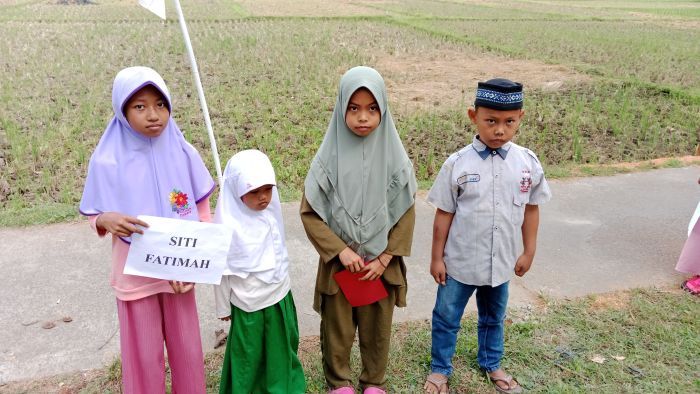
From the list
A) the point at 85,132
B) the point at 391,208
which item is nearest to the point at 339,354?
the point at 391,208

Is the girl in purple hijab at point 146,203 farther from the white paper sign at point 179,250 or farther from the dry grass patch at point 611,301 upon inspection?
the dry grass patch at point 611,301

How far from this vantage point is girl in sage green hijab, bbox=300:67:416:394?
225 centimetres

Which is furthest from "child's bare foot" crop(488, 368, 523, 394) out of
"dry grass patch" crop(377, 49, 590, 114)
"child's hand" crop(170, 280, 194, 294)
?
"dry grass patch" crop(377, 49, 590, 114)

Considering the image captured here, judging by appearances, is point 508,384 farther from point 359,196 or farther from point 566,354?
point 359,196

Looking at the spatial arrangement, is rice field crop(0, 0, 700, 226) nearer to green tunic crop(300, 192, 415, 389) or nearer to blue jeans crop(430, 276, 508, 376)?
blue jeans crop(430, 276, 508, 376)

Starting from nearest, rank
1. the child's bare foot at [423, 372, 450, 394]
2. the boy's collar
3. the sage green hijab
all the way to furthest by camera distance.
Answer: the sage green hijab
the boy's collar
the child's bare foot at [423, 372, 450, 394]

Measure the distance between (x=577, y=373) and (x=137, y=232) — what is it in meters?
2.15

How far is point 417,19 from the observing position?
19.3 m

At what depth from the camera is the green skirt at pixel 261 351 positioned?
237cm

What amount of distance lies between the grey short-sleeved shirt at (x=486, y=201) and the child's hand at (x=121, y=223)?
1.24m

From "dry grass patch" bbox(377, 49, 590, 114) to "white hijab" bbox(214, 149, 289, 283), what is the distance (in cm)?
587

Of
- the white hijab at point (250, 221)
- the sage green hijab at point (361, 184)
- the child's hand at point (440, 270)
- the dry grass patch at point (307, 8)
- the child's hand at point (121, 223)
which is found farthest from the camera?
the dry grass patch at point (307, 8)

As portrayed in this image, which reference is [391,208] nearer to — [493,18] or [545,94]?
[545,94]

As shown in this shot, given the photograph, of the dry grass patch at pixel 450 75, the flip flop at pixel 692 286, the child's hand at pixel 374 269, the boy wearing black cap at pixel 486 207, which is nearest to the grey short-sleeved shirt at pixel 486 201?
the boy wearing black cap at pixel 486 207
